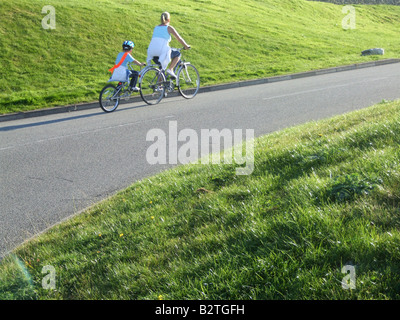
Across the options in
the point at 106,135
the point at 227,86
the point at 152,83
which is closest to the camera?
the point at 106,135

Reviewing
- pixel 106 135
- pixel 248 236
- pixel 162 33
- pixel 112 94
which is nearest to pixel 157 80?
pixel 162 33

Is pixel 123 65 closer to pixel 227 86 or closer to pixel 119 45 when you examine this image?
pixel 227 86

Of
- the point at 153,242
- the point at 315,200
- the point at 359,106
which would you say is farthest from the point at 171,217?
the point at 359,106

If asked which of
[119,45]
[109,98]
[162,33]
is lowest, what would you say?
[109,98]

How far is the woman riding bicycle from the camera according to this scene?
1120 cm

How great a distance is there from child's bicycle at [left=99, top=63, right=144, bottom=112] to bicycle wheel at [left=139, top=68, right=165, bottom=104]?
450 millimetres

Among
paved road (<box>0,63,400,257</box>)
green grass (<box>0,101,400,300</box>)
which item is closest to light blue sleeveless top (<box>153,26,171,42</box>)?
paved road (<box>0,63,400,257</box>)

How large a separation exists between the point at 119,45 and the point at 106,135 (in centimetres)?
1256

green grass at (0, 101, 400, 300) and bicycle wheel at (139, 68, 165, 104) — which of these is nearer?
green grass at (0, 101, 400, 300)

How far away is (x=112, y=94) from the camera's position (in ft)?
36.3

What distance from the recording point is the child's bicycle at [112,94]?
36.0 feet

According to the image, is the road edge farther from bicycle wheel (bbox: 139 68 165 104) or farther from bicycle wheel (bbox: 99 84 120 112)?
bicycle wheel (bbox: 99 84 120 112)

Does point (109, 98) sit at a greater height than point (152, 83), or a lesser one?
lesser

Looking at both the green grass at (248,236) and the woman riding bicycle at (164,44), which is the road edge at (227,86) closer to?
the woman riding bicycle at (164,44)
